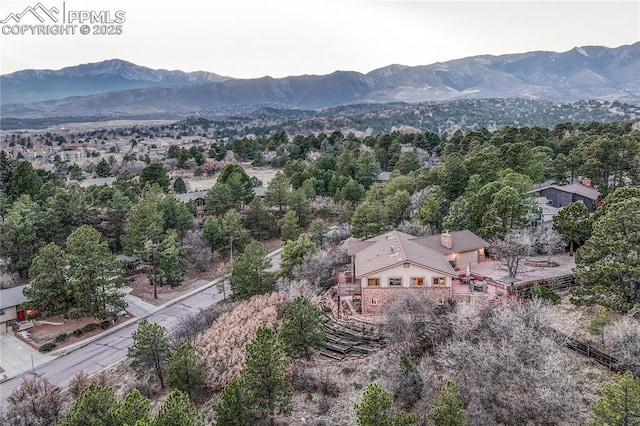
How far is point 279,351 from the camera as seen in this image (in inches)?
831

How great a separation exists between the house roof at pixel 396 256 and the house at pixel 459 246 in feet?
4.40

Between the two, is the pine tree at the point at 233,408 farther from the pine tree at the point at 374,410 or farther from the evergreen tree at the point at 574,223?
the evergreen tree at the point at 574,223

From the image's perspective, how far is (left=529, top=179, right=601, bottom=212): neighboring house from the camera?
4588 cm

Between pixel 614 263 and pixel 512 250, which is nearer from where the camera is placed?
pixel 614 263

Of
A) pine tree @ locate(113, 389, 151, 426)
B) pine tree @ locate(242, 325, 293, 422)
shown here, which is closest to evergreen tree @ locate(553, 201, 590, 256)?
pine tree @ locate(242, 325, 293, 422)

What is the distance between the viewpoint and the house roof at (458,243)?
33750mm

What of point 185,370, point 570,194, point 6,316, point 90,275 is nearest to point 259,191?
point 90,275

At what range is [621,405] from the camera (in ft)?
50.3

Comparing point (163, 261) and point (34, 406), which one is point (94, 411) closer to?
point (34, 406)

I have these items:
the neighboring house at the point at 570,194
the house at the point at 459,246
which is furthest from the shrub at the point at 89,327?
the neighboring house at the point at 570,194

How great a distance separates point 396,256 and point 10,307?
1174 inches

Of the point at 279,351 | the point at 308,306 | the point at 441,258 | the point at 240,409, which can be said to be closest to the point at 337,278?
the point at 441,258

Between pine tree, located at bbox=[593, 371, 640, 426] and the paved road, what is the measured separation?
27618 mm

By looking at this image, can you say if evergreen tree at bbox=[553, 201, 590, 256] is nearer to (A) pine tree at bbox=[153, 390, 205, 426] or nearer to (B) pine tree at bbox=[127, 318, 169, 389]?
(B) pine tree at bbox=[127, 318, 169, 389]
